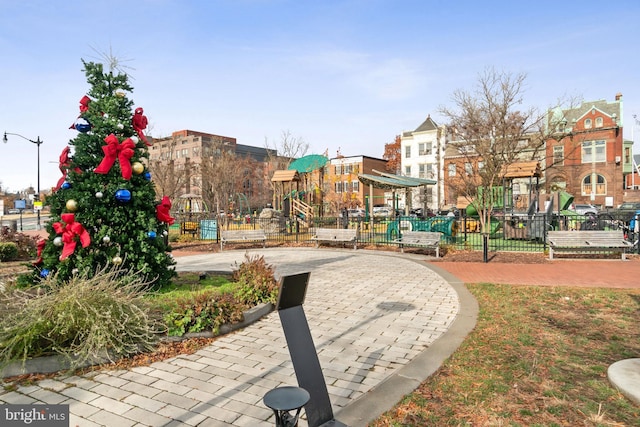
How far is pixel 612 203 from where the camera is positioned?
151ft

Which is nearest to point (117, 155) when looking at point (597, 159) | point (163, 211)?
point (163, 211)

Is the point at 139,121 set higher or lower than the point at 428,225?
higher

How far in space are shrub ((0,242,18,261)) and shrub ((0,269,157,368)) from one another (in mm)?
10869

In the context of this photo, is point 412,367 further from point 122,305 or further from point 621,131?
point 621,131

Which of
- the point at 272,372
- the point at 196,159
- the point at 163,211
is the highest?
the point at 196,159

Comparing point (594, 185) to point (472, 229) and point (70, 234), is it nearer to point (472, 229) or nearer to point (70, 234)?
point (472, 229)

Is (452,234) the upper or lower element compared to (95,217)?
lower

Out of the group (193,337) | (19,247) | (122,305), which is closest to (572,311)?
(193,337)

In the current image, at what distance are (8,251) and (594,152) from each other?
193 ft

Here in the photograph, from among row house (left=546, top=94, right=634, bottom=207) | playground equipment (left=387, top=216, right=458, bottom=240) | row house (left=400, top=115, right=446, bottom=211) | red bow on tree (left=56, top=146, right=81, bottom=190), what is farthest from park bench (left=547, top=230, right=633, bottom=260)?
row house (left=400, top=115, right=446, bottom=211)

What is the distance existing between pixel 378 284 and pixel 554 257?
7.55 metres

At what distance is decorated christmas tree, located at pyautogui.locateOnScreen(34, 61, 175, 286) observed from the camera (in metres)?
6.04

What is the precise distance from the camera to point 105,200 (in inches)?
245

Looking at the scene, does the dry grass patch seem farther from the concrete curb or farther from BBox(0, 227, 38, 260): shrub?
BBox(0, 227, 38, 260): shrub
